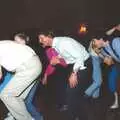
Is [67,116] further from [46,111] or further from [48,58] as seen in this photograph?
[48,58]

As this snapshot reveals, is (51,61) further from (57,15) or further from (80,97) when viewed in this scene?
(57,15)

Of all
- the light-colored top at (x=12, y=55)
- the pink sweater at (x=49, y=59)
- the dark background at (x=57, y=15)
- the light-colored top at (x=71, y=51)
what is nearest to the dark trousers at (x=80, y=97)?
the light-colored top at (x=71, y=51)

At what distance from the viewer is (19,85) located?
3180 mm

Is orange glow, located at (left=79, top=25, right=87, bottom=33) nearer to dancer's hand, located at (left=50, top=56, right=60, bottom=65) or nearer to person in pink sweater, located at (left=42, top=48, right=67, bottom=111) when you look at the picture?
person in pink sweater, located at (left=42, top=48, right=67, bottom=111)

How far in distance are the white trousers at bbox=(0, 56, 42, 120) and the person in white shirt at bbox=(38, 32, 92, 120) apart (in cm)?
26

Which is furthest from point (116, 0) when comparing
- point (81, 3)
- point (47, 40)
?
point (47, 40)

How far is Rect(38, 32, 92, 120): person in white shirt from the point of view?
10.7 ft

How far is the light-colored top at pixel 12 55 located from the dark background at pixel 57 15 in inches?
32.7

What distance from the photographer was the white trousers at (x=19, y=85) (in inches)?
124

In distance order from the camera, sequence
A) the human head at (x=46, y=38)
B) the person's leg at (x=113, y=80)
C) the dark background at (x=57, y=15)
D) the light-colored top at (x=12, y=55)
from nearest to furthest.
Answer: the light-colored top at (x=12, y=55) → the human head at (x=46, y=38) → the person's leg at (x=113, y=80) → the dark background at (x=57, y=15)

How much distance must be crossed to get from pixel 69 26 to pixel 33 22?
39cm

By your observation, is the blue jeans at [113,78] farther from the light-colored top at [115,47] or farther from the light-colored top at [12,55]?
the light-colored top at [12,55]

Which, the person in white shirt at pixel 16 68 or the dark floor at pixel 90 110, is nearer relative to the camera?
the person in white shirt at pixel 16 68

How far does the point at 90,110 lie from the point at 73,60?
2.13 ft
